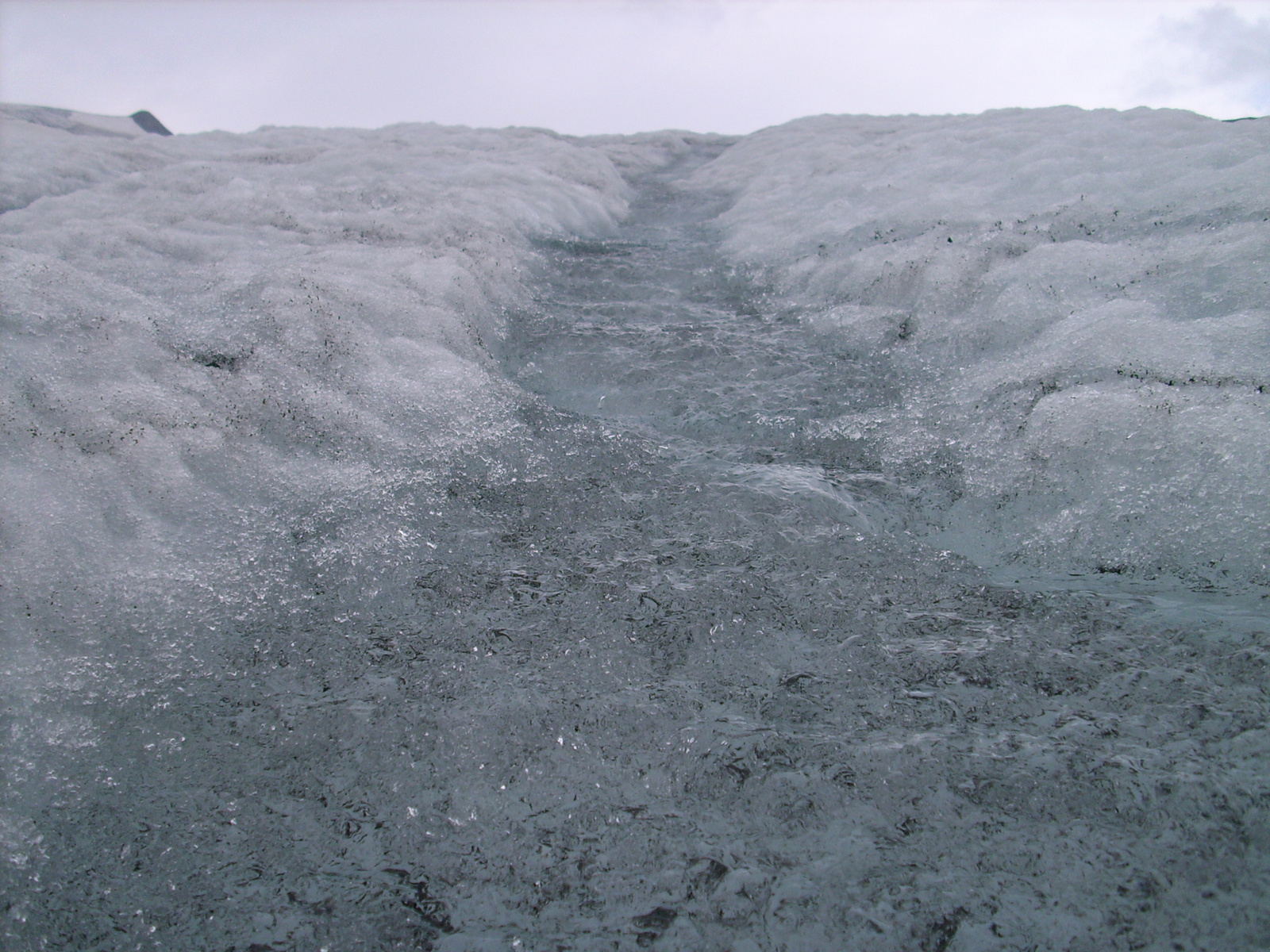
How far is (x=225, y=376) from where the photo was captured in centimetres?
325

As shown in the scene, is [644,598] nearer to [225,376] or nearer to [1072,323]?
[225,376]

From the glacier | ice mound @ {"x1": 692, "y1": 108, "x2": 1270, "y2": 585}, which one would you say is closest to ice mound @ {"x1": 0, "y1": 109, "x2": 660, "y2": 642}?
the glacier

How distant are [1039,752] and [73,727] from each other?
2.51 metres

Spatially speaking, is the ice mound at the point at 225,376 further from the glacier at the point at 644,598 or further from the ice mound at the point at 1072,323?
the ice mound at the point at 1072,323

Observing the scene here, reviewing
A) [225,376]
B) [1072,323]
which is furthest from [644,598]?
[1072,323]

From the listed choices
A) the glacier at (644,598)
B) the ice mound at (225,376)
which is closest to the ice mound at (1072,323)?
the glacier at (644,598)

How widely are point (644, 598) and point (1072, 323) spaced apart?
2.77m

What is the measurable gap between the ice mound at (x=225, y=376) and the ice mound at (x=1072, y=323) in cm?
221

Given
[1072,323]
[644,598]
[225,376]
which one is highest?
[1072,323]

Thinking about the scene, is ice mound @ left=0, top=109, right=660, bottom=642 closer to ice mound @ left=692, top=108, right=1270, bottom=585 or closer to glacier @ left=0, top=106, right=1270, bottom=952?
glacier @ left=0, top=106, right=1270, bottom=952

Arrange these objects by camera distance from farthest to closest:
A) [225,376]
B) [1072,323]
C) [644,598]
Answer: [1072,323]
[225,376]
[644,598]

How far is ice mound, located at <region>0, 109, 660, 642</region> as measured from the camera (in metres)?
2.36

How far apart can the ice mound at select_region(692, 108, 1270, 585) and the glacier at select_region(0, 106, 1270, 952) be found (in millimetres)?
23

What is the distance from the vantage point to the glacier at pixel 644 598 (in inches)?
60.1
